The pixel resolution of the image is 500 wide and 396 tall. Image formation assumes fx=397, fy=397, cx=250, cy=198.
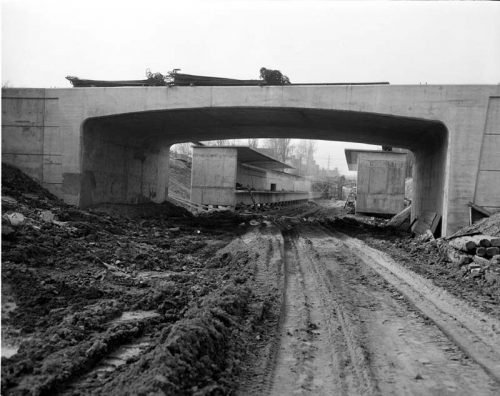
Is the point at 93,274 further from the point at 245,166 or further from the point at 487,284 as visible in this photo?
the point at 245,166

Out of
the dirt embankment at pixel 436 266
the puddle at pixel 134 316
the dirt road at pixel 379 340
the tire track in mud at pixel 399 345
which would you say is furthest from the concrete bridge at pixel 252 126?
the puddle at pixel 134 316

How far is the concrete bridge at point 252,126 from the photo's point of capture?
33.1 feet

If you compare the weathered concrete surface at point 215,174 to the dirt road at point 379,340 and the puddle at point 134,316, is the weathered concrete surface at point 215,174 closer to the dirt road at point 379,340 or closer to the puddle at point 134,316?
the dirt road at point 379,340

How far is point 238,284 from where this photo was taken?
6348mm

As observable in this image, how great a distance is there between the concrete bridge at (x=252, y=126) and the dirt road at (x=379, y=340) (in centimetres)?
458

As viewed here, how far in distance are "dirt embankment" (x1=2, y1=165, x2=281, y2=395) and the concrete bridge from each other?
3411 millimetres

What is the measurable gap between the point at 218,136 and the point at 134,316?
13151 mm

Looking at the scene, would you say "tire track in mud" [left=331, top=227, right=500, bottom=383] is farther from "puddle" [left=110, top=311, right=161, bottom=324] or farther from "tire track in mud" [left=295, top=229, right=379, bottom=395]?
"puddle" [left=110, top=311, right=161, bottom=324]

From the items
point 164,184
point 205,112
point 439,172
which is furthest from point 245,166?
A: point 439,172

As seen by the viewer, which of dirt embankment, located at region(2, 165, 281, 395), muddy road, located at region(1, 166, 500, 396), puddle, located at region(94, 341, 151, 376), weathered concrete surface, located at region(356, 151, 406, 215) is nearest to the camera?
dirt embankment, located at region(2, 165, 281, 395)

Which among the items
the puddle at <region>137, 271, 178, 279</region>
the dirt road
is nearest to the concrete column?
the puddle at <region>137, 271, 178, 279</region>

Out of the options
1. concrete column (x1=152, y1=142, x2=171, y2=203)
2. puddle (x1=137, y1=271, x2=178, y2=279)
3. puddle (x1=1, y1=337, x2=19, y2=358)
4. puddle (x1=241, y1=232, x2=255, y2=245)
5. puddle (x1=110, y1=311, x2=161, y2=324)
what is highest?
concrete column (x1=152, y1=142, x2=171, y2=203)

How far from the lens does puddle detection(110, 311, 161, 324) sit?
465 centimetres

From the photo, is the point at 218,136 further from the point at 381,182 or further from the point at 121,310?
the point at 121,310
